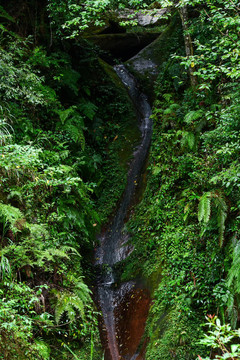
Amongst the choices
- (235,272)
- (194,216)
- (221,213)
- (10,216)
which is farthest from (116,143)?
(235,272)

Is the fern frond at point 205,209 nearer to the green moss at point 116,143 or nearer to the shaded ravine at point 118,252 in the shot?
the shaded ravine at point 118,252

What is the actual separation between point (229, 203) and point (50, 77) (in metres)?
6.81

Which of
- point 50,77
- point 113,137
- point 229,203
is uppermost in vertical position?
point 50,77

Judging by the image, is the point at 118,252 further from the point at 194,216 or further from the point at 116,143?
the point at 116,143

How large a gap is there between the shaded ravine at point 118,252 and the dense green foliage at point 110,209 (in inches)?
14.1

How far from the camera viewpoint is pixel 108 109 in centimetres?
1215

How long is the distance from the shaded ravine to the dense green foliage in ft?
1.17

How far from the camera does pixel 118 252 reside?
323 inches

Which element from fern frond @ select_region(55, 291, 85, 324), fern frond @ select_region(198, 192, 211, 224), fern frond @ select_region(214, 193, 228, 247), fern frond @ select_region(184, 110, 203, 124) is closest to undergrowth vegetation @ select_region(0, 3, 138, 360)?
fern frond @ select_region(55, 291, 85, 324)

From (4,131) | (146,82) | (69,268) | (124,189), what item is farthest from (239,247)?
(146,82)

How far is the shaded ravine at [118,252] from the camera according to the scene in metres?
6.09

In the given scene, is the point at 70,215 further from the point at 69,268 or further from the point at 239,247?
the point at 239,247

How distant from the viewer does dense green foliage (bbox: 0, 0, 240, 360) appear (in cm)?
451

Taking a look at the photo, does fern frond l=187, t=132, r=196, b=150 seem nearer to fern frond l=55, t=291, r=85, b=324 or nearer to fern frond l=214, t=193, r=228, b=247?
fern frond l=214, t=193, r=228, b=247
